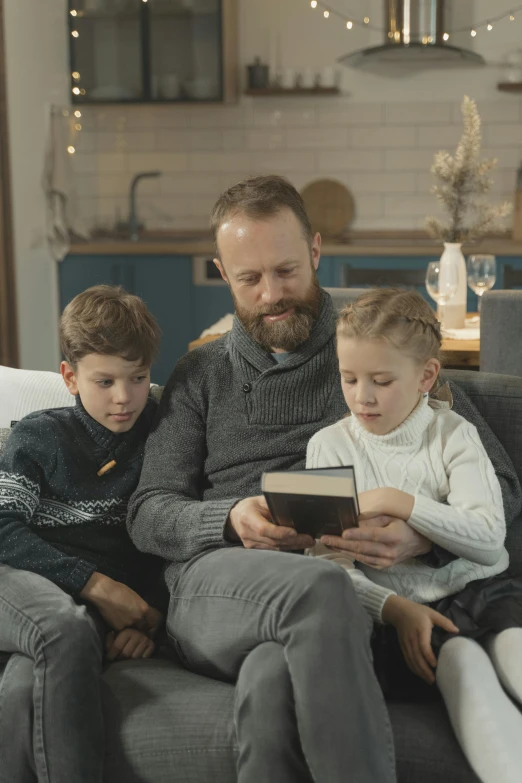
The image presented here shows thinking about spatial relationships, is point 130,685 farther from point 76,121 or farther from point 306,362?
point 76,121


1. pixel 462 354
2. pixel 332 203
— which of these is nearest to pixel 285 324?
pixel 462 354

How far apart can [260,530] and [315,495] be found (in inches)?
8.2

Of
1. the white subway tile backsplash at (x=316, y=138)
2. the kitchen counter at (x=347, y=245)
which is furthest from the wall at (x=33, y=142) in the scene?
the white subway tile backsplash at (x=316, y=138)

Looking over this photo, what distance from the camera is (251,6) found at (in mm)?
5301

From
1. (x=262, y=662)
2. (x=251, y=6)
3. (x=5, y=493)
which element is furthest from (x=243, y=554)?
(x=251, y=6)

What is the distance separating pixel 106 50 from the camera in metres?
5.19

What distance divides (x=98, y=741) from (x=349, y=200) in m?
4.31

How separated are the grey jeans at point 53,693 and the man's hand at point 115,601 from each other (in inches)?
5.0

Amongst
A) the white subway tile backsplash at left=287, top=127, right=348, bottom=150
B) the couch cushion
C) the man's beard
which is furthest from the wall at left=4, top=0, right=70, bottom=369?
the man's beard

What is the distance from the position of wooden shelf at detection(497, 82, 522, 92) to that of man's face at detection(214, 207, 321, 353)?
3.62 metres

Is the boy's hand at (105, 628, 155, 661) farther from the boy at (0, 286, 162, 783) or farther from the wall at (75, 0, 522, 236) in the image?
the wall at (75, 0, 522, 236)

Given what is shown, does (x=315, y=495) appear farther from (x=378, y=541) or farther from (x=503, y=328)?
(x=503, y=328)

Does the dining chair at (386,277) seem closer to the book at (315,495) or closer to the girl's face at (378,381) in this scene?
the girl's face at (378,381)

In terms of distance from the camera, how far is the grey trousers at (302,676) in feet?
4.39
